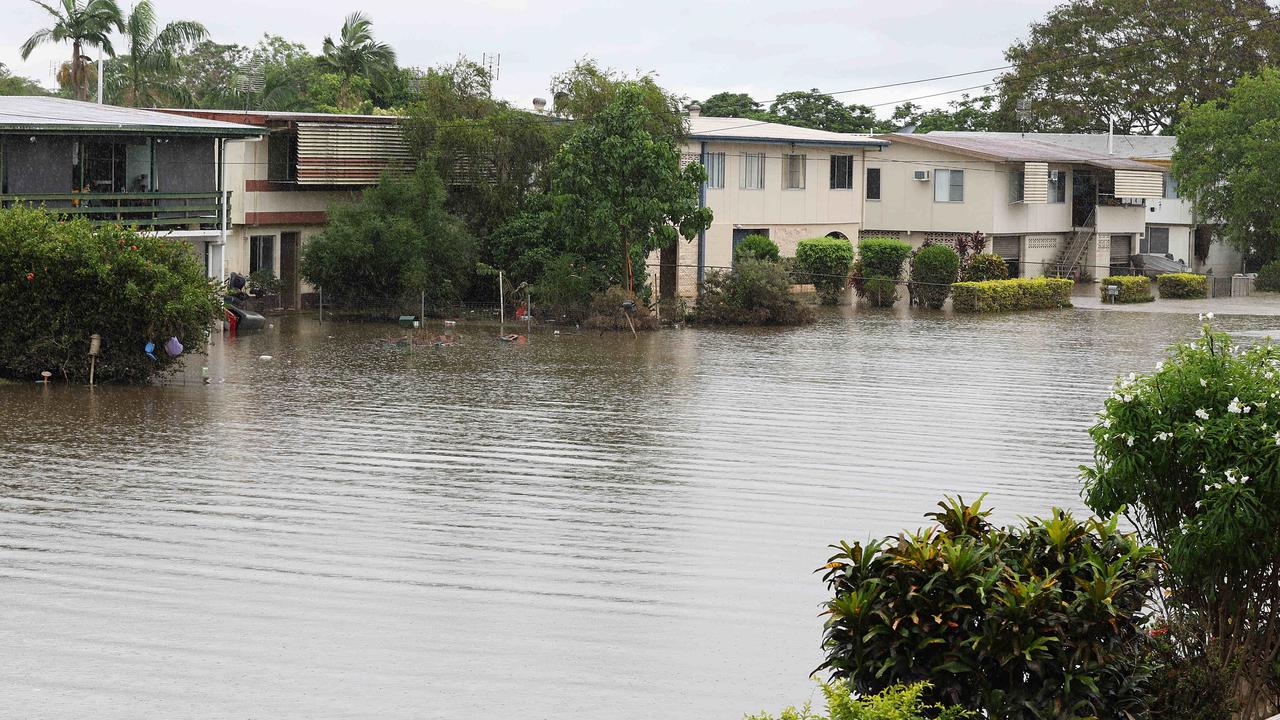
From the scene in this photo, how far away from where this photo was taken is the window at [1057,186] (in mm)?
60562

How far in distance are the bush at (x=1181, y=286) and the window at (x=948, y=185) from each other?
8361 millimetres

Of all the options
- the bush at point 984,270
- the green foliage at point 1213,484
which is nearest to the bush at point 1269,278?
the bush at point 984,270

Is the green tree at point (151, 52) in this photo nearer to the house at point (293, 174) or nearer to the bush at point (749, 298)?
the house at point (293, 174)

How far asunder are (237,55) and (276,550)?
80.0 meters

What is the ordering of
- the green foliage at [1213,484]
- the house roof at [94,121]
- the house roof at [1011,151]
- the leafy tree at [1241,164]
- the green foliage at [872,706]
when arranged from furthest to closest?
the leafy tree at [1241,164], the house roof at [1011,151], the house roof at [94,121], the green foliage at [1213,484], the green foliage at [872,706]

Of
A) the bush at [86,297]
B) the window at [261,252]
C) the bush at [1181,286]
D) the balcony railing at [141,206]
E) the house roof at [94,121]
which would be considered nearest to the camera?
the bush at [86,297]

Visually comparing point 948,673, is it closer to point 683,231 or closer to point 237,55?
point 683,231

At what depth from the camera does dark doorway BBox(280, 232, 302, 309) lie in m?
45.0

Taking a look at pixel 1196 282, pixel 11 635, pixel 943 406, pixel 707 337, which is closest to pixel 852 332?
pixel 707 337

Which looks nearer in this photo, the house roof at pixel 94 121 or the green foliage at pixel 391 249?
the house roof at pixel 94 121

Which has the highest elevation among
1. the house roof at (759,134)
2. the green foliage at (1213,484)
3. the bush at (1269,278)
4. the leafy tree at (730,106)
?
the leafy tree at (730,106)

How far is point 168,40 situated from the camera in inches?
2398

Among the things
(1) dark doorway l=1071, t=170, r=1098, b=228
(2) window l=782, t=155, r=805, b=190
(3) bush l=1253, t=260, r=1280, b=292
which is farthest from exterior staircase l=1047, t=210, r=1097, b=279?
(2) window l=782, t=155, r=805, b=190

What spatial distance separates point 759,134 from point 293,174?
1614 centimetres
